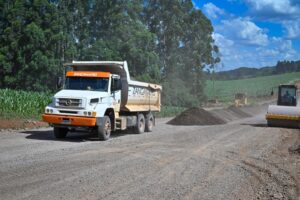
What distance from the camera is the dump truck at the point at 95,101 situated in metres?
15.6

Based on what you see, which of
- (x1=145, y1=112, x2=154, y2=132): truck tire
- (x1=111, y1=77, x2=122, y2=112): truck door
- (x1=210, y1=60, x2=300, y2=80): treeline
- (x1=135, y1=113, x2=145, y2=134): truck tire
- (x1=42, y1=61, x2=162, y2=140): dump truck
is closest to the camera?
(x1=42, y1=61, x2=162, y2=140): dump truck

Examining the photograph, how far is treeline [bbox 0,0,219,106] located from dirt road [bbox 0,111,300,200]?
2434 cm

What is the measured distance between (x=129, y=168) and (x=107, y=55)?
34127 millimetres

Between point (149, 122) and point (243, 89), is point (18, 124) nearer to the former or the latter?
point (149, 122)

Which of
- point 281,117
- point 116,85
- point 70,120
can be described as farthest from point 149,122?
point 281,117

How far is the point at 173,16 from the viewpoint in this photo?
5991 cm

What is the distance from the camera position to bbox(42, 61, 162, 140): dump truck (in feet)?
51.2

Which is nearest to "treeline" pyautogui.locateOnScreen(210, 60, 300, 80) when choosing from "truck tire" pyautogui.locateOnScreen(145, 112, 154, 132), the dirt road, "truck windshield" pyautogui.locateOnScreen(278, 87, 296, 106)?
"truck windshield" pyautogui.locateOnScreen(278, 87, 296, 106)

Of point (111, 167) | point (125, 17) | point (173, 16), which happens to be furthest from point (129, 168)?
point (173, 16)

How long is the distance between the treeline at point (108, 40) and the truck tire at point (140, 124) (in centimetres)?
1995

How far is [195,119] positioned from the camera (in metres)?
28.4

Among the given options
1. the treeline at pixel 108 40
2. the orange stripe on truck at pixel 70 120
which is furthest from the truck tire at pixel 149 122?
the treeline at pixel 108 40

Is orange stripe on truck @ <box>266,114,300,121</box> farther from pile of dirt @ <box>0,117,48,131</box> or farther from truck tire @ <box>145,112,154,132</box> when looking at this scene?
pile of dirt @ <box>0,117,48,131</box>

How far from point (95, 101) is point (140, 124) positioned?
4.95 meters
